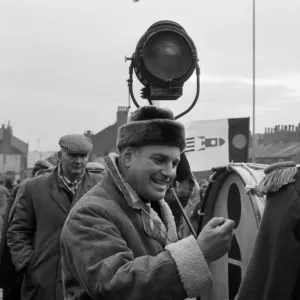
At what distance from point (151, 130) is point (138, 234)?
41 centimetres

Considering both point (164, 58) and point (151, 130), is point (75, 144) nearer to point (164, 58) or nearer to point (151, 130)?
point (164, 58)

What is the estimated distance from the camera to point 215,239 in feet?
7.35

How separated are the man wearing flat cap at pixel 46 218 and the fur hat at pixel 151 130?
7.44ft

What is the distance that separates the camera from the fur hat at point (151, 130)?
2533 mm

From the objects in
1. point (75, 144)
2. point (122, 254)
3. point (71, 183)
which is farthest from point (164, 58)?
point (122, 254)

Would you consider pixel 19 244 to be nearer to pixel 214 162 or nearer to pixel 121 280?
pixel 121 280

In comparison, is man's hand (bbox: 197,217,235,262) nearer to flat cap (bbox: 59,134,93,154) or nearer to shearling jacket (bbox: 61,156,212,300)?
shearling jacket (bbox: 61,156,212,300)

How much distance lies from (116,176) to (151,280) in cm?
56

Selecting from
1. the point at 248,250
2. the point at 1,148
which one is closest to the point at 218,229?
the point at 248,250

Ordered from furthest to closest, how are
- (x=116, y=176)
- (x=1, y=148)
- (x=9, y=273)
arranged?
(x=1, y=148)
(x=9, y=273)
(x=116, y=176)

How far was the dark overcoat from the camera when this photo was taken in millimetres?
4793

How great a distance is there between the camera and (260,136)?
5156 centimetres

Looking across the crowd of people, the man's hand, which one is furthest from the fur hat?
the man's hand

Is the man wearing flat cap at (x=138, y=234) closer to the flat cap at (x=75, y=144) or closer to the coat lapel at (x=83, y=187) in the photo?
the coat lapel at (x=83, y=187)
